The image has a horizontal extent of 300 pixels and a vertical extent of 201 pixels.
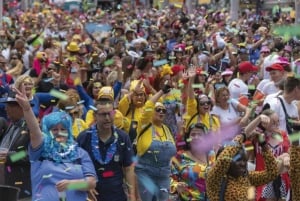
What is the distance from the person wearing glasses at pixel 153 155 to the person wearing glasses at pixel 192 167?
791mm

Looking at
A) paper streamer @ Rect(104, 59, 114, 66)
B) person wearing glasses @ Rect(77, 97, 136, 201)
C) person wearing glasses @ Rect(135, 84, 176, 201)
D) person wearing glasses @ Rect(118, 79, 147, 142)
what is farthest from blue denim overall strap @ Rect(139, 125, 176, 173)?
paper streamer @ Rect(104, 59, 114, 66)

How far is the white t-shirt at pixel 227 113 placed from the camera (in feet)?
32.6

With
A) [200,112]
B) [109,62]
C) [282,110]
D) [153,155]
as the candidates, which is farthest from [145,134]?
[109,62]

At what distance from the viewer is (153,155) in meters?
8.31

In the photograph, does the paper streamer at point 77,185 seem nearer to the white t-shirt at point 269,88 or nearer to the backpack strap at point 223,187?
the backpack strap at point 223,187

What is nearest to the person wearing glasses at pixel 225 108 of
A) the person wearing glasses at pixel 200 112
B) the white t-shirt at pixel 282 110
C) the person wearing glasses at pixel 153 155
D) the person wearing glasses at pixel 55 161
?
the person wearing glasses at pixel 200 112

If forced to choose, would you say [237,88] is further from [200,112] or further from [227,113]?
[200,112]

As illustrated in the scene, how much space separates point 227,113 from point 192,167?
3166mm

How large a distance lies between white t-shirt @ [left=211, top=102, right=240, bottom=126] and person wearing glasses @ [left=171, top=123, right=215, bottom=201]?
2.45 m

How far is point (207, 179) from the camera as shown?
255 inches

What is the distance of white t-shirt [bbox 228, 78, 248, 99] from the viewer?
37.9 feet

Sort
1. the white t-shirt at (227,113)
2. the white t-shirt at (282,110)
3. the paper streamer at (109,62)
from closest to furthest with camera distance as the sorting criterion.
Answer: the white t-shirt at (282,110), the white t-shirt at (227,113), the paper streamer at (109,62)

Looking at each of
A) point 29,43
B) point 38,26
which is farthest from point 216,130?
point 38,26

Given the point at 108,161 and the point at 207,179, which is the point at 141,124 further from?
the point at 207,179
